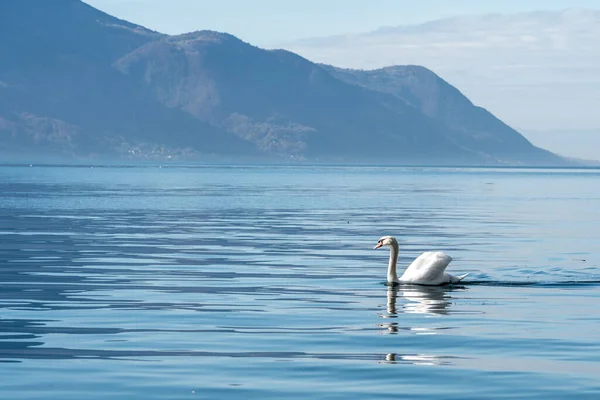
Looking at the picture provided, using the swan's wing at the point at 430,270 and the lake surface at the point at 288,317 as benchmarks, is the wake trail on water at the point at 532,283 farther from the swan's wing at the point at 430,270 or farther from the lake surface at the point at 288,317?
the swan's wing at the point at 430,270

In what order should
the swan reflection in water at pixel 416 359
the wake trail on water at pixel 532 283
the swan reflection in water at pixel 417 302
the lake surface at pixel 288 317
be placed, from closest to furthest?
the lake surface at pixel 288 317 < the swan reflection in water at pixel 416 359 < the swan reflection in water at pixel 417 302 < the wake trail on water at pixel 532 283

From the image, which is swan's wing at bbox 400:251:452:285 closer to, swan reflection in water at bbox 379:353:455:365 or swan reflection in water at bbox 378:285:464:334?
swan reflection in water at bbox 378:285:464:334

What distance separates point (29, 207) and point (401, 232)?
88.3 ft

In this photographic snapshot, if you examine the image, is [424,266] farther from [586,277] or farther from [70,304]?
[70,304]

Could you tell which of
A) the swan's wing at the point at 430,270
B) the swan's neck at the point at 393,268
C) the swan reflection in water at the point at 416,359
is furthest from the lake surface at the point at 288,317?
the swan's neck at the point at 393,268

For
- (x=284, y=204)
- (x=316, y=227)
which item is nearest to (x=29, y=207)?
(x=284, y=204)

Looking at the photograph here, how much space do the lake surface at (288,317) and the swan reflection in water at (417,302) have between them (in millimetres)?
49

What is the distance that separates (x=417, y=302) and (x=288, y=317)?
411 cm

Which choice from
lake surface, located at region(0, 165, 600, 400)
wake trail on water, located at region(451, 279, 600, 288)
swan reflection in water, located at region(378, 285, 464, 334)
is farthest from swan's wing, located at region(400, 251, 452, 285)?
wake trail on water, located at region(451, 279, 600, 288)

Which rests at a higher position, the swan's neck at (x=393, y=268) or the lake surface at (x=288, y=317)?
the swan's neck at (x=393, y=268)

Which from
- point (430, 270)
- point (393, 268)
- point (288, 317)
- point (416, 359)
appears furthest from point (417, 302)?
point (416, 359)

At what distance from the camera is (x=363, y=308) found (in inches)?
997

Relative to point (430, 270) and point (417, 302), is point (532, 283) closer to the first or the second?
point (430, 270)

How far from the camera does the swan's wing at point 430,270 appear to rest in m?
30.0
